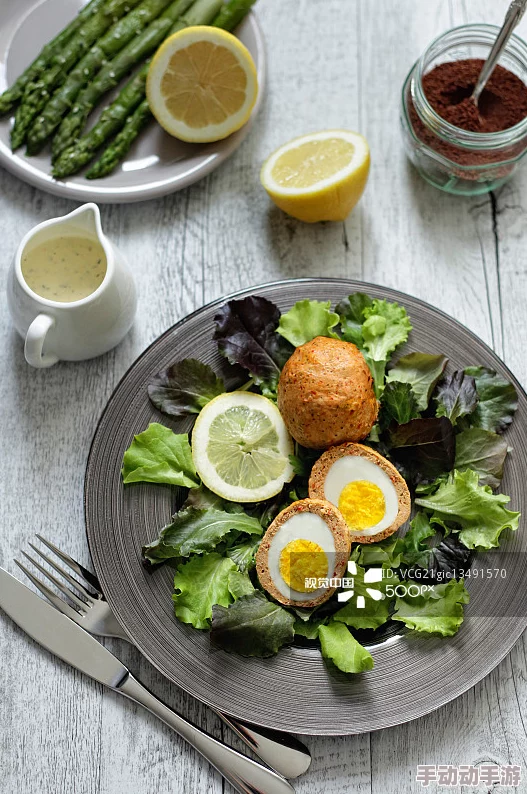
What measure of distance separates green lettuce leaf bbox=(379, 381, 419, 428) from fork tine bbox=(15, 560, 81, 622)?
0.94m

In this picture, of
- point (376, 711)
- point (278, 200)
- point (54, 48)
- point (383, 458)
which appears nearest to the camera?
point (376, 711)

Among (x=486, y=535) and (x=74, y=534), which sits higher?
(x=74, y=534)

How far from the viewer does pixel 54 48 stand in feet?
7.88

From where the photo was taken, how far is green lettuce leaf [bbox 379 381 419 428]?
194 centimetres

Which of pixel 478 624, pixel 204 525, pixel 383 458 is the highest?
pixel 204 525

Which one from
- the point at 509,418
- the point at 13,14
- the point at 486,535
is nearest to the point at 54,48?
the point at 13,14

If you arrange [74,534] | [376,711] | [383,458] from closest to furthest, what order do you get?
[376,711] < [383,458] < [74,534]

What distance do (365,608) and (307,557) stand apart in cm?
18

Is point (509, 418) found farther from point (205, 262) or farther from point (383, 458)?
point (205, 262)

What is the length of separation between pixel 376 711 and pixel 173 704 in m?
0.52

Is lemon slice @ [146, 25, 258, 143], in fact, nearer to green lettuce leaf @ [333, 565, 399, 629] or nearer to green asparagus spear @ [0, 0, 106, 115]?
green asparagus spear @ [0, 0, 106, 115]

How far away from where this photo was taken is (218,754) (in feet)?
6.06

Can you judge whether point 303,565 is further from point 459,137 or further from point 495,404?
point 459,137

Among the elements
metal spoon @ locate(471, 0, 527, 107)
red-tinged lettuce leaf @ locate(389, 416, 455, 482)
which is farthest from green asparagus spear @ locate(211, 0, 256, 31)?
red-tinged lettuce leaf @ locate(389, 416, 455, 482)
